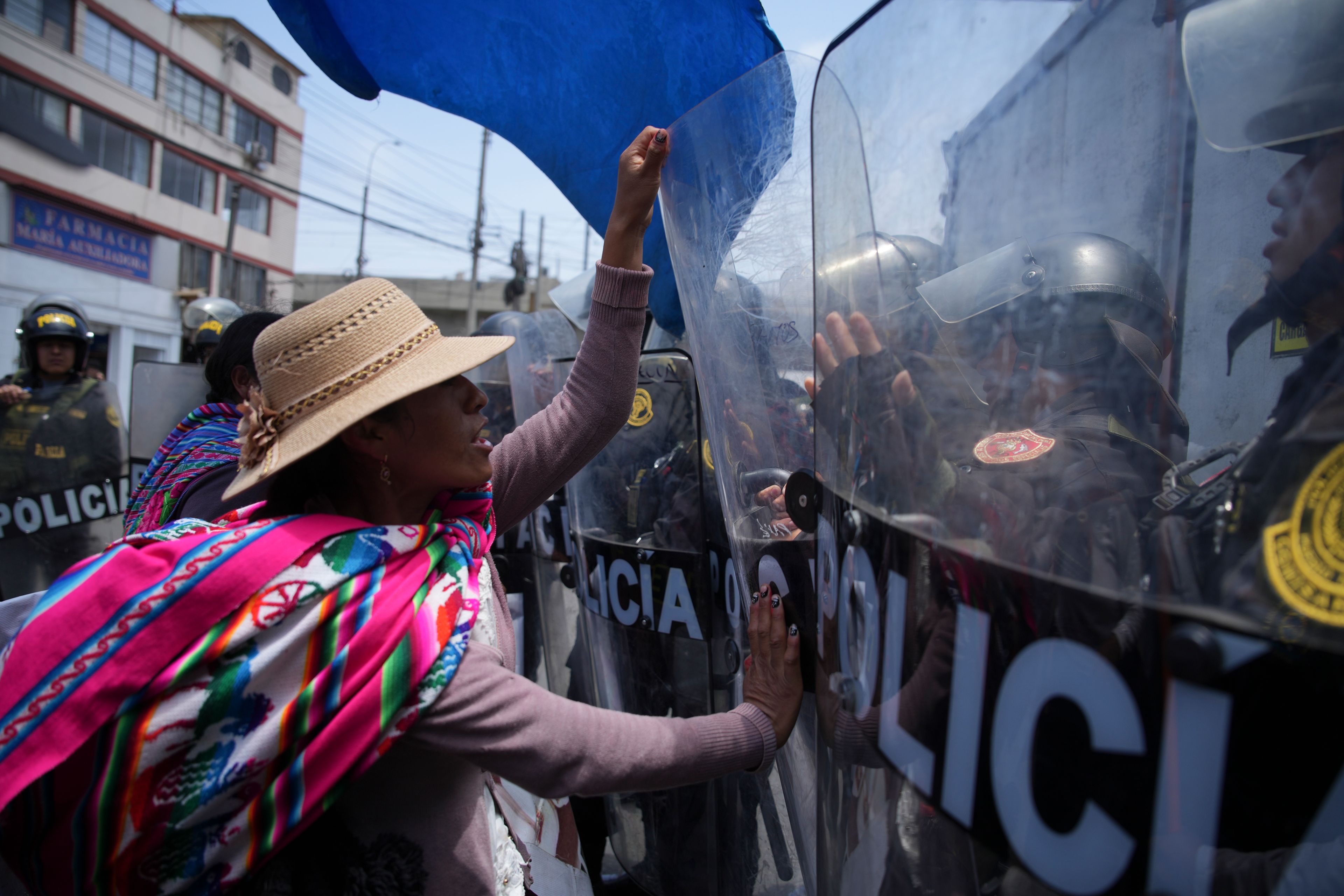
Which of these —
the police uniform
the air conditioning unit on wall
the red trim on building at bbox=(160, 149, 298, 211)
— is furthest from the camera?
the air conditioning unit on wall

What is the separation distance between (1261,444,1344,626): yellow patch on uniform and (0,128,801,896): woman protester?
78cm

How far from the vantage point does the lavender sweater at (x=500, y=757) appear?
1062 millimetres

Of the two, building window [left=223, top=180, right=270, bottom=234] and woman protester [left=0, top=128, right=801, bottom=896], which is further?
building window [left=223, top=180, right=270, bottom=234]

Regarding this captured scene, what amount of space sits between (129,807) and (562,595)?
258 cm

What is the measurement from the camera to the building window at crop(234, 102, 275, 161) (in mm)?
27516

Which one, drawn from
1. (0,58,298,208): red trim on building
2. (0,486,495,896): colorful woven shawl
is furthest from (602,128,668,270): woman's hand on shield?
(0,58,298,208): red trim on building

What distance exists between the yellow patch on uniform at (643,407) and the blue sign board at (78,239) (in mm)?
21721

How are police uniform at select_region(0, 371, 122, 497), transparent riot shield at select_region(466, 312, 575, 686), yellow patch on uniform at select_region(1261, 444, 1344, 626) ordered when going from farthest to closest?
police uniform at select_region(0, 371, 122, 497), transparent riot shield at select_region(466, 312, 575, 686), yellow patch on uniform at select_region(1261, 444, 1344, 626)

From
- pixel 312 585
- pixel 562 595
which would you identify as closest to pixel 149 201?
pixel 562 595

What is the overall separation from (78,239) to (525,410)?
22102 mm

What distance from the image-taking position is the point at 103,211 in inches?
800

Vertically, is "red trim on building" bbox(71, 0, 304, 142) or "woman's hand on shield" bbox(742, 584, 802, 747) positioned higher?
"red trim on building" bbox(71, 0, 304, 142)

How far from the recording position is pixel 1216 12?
34.5 inches

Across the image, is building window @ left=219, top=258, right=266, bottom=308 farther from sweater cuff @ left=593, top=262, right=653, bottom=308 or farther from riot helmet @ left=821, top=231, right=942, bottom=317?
riot helmet @ left=821, top=231, right=942, bottom=317
